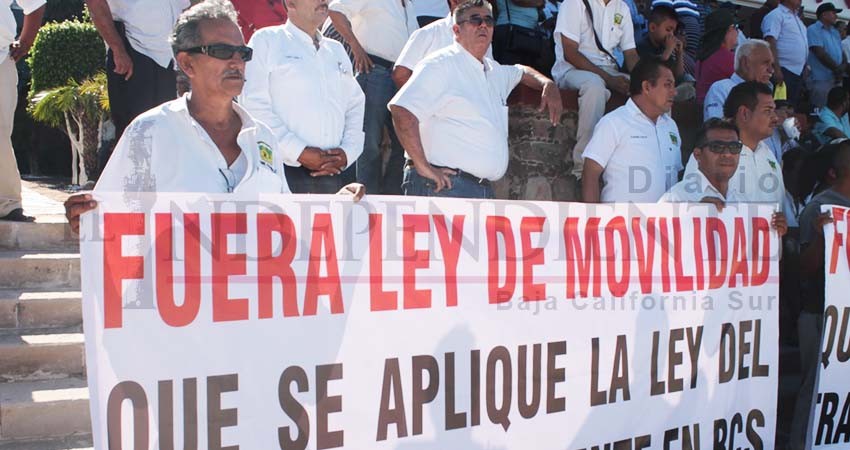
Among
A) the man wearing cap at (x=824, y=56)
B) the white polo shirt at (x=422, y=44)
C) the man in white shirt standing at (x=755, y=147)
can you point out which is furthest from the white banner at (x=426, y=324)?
the man wearing cap at (x=824, y=56)

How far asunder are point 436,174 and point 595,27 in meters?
2.23

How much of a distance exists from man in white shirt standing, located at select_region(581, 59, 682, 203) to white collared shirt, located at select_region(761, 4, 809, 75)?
13.9 ft

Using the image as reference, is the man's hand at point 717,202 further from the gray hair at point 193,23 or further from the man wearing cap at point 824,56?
the man wearing cap at point 824,56

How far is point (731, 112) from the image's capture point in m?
5.35

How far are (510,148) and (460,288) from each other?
281 cm

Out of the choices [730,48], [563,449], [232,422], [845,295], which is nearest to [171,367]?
[232,422]

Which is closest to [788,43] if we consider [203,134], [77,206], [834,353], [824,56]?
[824,56]

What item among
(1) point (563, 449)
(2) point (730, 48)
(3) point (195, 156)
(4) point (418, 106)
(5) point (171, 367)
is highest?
(2) point (730, 48)

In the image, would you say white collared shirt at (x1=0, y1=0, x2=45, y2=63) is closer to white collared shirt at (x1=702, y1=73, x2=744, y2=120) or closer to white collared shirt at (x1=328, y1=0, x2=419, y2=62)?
white collared shirt at (x1=328, y1=0, x2=419, y2=62)

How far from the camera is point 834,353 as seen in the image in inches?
177

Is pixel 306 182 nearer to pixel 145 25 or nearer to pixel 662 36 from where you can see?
pixel 145 25

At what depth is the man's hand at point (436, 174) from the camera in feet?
14.4

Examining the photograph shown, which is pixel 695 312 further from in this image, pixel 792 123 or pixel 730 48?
pixel 730 48

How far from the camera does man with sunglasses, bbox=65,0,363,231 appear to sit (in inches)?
110
